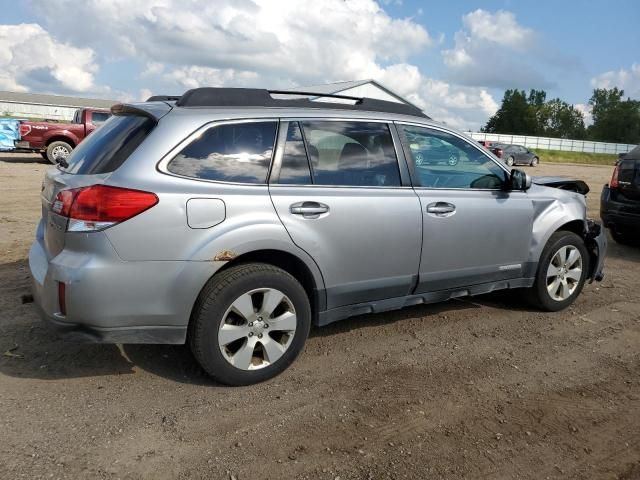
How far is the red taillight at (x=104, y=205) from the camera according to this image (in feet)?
9.83

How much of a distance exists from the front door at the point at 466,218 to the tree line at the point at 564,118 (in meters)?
108

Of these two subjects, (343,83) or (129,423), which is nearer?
(129,423)

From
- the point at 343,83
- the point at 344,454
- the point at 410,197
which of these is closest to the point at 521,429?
the point at 344,454

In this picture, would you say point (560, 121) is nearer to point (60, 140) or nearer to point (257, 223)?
point (60, 140)

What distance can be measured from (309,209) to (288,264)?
1.29 ft

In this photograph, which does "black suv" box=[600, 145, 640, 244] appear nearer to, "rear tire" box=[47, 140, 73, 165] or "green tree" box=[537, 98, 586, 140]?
"rear tire" box=[47, 140, 73, 165]

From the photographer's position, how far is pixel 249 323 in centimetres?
338

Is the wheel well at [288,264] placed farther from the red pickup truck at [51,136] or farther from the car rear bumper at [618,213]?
the red pickup truck at [51,136]

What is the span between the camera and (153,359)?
3818 mm

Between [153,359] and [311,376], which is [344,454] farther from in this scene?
[153,359]

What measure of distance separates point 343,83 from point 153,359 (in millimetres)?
37442

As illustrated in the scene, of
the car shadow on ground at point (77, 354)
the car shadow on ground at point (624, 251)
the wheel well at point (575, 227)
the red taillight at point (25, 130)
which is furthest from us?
the red taillight at point (25, 130)

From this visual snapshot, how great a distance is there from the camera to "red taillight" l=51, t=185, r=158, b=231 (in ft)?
9.83

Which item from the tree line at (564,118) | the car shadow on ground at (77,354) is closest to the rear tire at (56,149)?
the car shadow on ground at (77,354)
